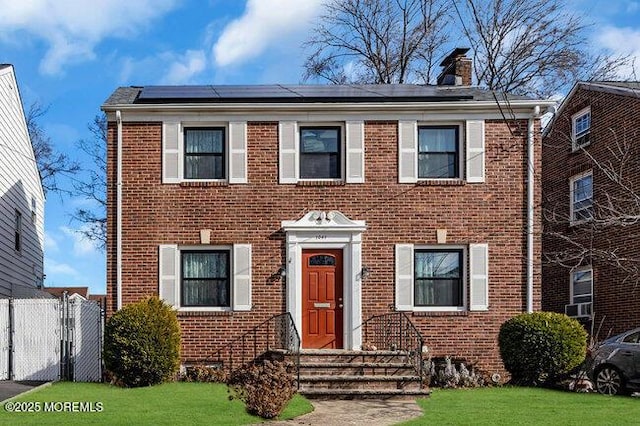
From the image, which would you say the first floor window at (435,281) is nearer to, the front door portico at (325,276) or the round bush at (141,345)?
the front door portico at (325,276)

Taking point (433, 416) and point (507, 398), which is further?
point (507, 398)

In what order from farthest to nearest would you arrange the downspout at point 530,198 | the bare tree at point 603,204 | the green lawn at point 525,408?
the bare tree at point 603,204
the downspout at point 530,198
the green lawn at point 525,408

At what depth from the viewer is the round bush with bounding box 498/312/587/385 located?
53.5 feet

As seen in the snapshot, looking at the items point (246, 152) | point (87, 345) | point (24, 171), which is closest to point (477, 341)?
point (246, 152)

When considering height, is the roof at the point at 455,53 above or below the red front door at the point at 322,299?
above

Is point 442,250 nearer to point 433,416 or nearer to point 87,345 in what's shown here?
point 433,416

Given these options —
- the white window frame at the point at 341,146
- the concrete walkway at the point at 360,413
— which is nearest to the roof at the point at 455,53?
the white window frame at the point at 341,146

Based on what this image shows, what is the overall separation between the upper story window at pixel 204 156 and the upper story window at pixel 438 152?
4.40 meters

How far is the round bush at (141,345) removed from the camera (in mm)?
15843

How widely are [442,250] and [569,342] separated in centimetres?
342

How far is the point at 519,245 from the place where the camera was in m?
18.3

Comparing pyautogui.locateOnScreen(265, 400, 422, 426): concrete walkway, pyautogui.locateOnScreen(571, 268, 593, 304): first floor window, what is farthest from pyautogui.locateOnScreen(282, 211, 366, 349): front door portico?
pyautogui.locateOnScreen(571, 268, 593, 304): first floor window

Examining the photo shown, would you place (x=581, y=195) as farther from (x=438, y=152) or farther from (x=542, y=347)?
(x=542, y=347)

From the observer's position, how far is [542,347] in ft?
53.6
